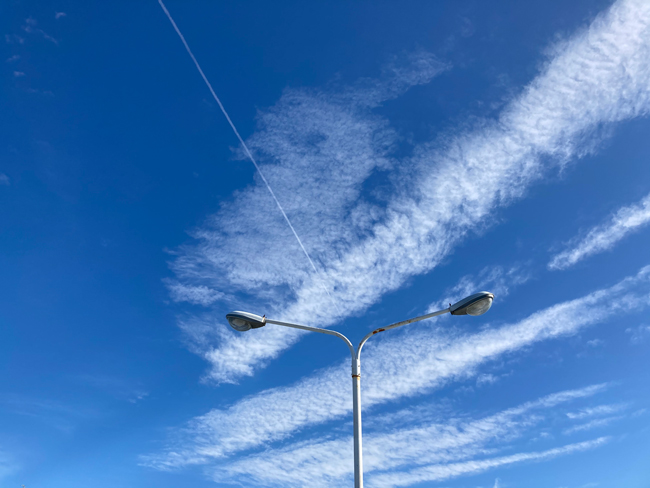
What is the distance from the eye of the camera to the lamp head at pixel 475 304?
38.2 ft

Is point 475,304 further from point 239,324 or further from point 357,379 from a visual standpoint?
point 239,324

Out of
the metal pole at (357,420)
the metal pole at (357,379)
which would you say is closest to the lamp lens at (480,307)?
the metal pole at (357,379)

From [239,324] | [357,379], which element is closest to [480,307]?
[357,379]

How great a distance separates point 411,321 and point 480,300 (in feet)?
6.13

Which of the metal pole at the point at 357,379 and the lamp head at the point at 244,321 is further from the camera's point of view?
the lamp head at the point at 244,321

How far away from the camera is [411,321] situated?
12477 mm

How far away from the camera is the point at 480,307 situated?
1179cm

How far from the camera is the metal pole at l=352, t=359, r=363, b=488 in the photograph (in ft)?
37.4

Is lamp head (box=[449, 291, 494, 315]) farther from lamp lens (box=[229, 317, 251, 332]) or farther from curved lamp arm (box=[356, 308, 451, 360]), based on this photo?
lamp lens (box=[229, 317, 251, 332])

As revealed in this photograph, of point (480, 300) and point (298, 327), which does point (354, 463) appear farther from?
point (480, 300)

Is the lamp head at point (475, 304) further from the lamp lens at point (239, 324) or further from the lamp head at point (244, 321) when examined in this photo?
the lamp lens at point (239, 324)

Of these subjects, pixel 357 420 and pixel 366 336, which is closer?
pixel 357 420

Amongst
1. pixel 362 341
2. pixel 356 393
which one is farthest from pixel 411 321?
pixel 356 393

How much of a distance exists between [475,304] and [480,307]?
155mm
